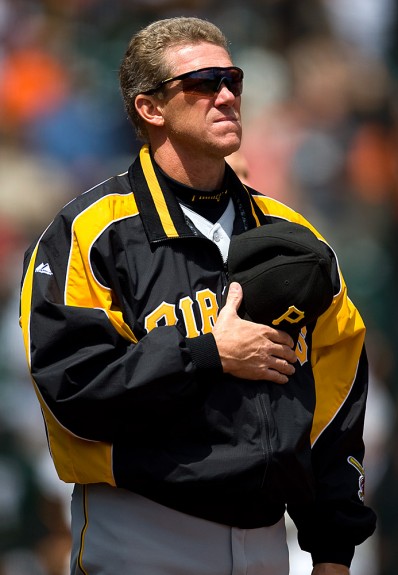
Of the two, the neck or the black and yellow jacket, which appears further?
the neck

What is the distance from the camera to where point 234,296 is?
264 centimetres

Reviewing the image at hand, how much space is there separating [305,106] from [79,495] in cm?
375

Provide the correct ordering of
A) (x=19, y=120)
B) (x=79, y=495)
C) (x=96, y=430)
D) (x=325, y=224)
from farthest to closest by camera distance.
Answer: (x=325, y=224), (x=19, y=120), (x=79, y=495), (x=96, y=430)

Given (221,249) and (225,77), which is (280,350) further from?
(225,77)

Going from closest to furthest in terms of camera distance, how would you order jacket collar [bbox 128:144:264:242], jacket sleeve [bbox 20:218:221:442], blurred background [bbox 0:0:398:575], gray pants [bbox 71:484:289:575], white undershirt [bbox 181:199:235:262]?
1. jacket sleeve [bbox 20:218:221:442]
2. gray pants [bbox 71:484:289:575]
3. jacket collar [bbox 128:144:264:242]
4. white undershirt [bbox 181:199:235:262]
5. blurred background [bbox 0:0:398:575]

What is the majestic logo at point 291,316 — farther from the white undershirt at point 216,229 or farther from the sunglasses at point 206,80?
the sunglasses at point 206,80

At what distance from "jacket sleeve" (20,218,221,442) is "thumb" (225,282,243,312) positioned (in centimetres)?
10

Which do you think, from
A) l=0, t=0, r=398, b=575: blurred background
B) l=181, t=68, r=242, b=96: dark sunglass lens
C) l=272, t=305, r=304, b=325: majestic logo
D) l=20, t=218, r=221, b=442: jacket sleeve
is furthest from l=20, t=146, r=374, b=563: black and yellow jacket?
l=0, t=0, r=398, b=575: blurred background

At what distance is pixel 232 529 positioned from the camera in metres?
2.64

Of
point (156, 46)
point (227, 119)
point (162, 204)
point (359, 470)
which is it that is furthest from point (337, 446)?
point (156, 46)

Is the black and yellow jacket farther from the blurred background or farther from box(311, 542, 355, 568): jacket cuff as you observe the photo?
the blurred background

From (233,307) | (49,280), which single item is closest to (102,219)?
(49,280)

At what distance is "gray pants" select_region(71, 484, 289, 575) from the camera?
259cm

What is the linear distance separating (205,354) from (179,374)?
10cm
